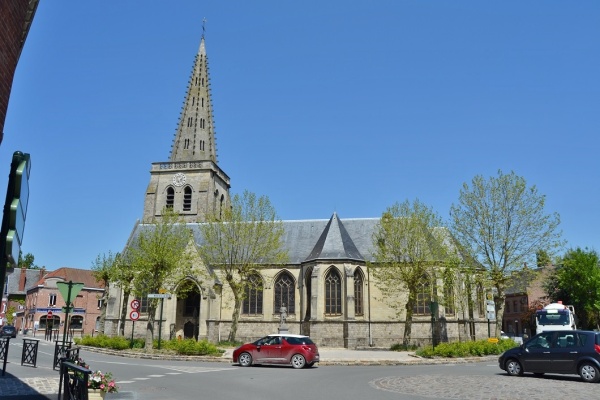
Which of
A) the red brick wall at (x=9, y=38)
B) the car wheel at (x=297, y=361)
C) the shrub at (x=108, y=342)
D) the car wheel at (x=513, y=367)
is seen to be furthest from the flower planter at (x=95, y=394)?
the shrub at (x=108, y=342)

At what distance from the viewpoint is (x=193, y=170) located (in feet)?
163

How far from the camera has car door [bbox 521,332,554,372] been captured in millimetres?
15376

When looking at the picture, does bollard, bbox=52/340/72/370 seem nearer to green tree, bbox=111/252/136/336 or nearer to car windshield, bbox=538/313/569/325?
green tree, bbox=111/252/136/336

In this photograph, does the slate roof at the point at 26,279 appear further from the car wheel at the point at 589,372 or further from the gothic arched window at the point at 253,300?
the car wheel at the point at 589,372

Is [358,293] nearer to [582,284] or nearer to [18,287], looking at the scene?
[582,284]

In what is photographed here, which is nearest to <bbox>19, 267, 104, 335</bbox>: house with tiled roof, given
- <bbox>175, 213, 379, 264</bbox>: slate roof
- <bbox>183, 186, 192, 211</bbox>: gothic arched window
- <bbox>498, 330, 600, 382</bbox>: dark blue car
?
<bbox>183, 186, 192, 211</bbox>: gothic arched window

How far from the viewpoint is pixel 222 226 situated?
120 ft

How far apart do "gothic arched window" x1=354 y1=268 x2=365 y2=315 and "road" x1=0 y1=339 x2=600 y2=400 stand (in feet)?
65.9

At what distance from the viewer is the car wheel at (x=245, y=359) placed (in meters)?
20.4

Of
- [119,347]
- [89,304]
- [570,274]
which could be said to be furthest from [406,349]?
[89,304]

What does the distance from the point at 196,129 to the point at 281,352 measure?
120ft

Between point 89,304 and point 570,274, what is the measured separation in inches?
2465

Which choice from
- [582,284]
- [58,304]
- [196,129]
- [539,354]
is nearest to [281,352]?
[539,354]

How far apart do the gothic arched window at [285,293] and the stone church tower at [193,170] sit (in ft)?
35.7
